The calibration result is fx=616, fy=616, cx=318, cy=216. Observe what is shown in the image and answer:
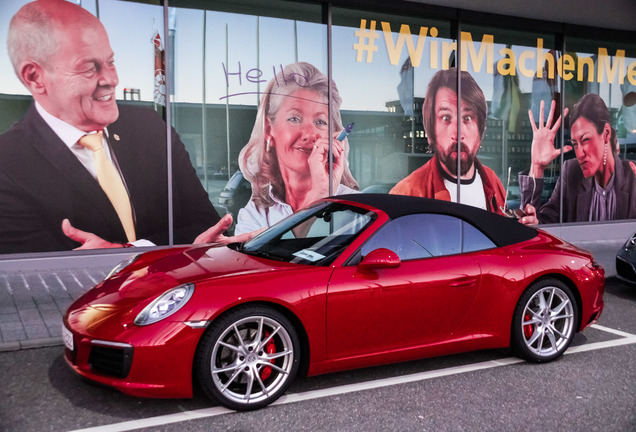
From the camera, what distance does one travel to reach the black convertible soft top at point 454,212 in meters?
Answer: 4.82

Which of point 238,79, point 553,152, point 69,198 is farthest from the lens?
point 553,152

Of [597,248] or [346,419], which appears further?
[597,248]

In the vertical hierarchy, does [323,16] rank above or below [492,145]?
above

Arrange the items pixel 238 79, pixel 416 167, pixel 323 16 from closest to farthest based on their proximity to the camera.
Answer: pixel 238 79 < pixel 323 16 < pixel 416 167

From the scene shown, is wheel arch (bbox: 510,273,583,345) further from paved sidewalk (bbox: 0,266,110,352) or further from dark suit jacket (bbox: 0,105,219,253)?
dark suit jacket (bbox: 0,105,219,253)

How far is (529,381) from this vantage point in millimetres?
4531

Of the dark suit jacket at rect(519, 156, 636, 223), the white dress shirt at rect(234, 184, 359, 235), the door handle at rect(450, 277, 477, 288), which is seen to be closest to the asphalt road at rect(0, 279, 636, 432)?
the door handle at rect(450, 277, 477, 288)

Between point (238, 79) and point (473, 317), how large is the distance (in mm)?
6299

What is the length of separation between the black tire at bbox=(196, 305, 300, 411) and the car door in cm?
34

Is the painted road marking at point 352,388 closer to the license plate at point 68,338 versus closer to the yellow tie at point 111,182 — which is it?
the license plate at point 68,338

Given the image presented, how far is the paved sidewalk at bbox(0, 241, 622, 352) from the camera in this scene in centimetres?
532

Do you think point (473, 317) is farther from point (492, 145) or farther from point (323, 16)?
point (492, 145)

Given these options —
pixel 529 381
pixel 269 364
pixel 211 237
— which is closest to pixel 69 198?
pixel 211 237

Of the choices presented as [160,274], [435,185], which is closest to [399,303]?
[160,274]
